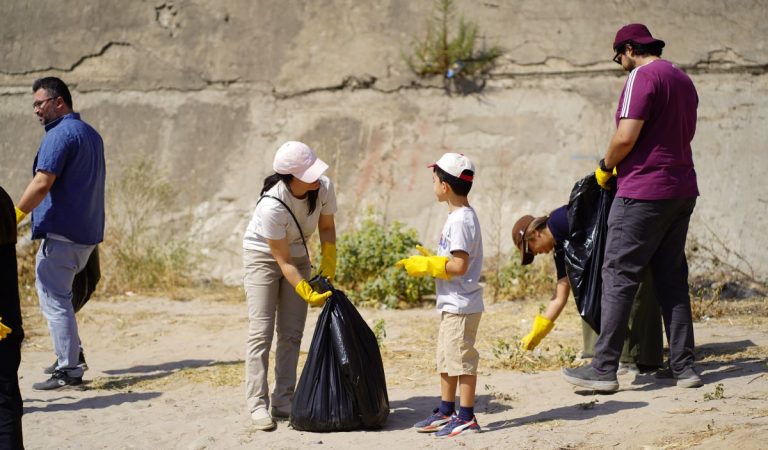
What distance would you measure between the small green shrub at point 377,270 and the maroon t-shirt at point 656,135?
3.38m

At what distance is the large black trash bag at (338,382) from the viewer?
4367mm

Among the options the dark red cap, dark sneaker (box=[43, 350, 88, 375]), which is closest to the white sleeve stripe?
the dark red cap

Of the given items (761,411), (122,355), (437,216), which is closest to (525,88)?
(437,216)

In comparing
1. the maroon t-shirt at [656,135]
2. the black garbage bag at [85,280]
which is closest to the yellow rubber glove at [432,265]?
the maroon t-shirt at [656,135]

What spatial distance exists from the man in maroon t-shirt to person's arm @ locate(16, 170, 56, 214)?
11.0 ft

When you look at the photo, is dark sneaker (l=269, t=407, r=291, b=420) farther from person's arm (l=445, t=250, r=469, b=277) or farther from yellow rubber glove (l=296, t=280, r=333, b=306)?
person's arm (l=445, t=250, r=469, b=277)

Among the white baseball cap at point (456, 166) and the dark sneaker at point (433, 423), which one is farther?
the dark sneaker at point (433, 423)

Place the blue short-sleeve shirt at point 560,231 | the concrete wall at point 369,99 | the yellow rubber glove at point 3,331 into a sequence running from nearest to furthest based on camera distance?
the yellow rubber glove at point 3,331
the blue short-sleeve shirt at point 560,231
the concrete wall at point 369,99

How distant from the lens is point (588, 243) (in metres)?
4.93

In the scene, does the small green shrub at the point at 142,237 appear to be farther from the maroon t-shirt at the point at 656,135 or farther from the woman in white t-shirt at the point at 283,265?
the maroon t-shirt at the point at 656,135

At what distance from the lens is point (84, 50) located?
35.0 ft

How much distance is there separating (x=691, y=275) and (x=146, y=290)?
17.3 feet

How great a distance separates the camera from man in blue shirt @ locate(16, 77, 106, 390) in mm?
5465

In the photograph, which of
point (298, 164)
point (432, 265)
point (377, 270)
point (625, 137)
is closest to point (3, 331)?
point (298, 164)
